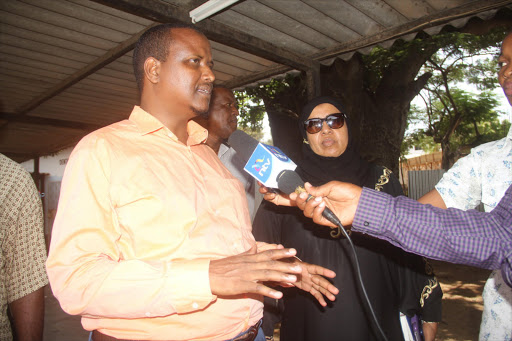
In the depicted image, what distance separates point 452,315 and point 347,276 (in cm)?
455

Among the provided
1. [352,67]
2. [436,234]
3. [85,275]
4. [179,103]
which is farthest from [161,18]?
[352,67]

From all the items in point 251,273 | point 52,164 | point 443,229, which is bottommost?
point 52,164

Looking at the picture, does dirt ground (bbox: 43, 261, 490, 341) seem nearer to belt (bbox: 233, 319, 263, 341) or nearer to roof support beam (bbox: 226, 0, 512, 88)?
belt (bbox: 233, 319, 263, 341)

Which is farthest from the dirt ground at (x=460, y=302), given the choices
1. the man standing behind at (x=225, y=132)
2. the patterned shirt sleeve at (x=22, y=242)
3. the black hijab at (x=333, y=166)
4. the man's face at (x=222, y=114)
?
the patterned shirt sleeve at (x=22, y=242)

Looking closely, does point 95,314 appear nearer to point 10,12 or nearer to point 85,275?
point 85,275

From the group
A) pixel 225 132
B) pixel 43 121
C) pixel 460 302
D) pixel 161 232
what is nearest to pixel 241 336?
pixel 161 232

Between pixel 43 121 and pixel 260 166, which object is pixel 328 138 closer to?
pixel 260 166

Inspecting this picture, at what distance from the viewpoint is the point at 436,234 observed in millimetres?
1284

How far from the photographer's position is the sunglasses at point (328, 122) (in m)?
2.51

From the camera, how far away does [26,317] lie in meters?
1.74

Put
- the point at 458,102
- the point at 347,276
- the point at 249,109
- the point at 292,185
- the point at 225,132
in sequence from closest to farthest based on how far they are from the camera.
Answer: the point at 292,185
the point at 347,276
the point at 225,132
the point at 249,109
the point at 458,102

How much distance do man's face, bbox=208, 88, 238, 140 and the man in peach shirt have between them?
1.87 meters

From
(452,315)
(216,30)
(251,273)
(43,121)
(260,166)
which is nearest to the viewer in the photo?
(251,273)

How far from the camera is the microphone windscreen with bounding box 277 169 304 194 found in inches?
55.2
